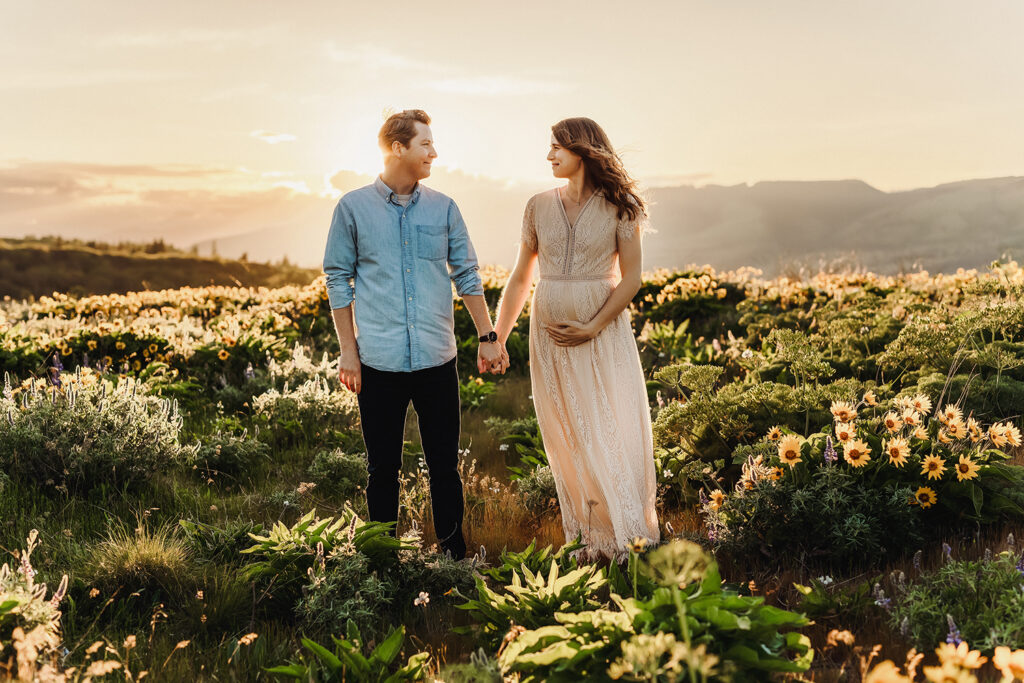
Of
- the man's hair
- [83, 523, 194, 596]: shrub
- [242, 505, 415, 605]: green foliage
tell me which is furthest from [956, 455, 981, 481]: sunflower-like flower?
[83, 523, 194, 596]: shrub

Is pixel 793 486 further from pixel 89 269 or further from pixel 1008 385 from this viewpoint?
pixel 89 269

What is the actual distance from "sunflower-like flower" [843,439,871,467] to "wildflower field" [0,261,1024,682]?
1cm

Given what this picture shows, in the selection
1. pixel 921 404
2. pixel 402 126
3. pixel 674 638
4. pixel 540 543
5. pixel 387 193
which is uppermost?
pixel 402 126

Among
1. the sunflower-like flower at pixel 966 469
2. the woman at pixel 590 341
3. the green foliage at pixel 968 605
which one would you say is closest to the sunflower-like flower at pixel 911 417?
the sunflower-like flower at pixel 966 469

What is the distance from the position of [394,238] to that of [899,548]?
291 cm

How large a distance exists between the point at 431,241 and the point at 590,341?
1.08 m

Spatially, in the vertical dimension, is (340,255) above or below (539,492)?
above

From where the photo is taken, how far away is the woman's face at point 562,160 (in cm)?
416

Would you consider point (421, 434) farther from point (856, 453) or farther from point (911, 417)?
point (911, 417)

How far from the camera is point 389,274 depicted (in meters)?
3.88

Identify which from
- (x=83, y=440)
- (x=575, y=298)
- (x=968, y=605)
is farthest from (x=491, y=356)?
(x=83, y=440)

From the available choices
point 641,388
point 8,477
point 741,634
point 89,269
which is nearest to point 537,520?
point 641,388

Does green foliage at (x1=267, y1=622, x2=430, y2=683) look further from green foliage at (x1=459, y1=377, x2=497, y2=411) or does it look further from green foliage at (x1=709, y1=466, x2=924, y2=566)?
green foliage at (x1=459, y1=377, x2=497, y2=411)

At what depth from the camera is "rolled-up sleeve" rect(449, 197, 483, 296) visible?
4.08 m
